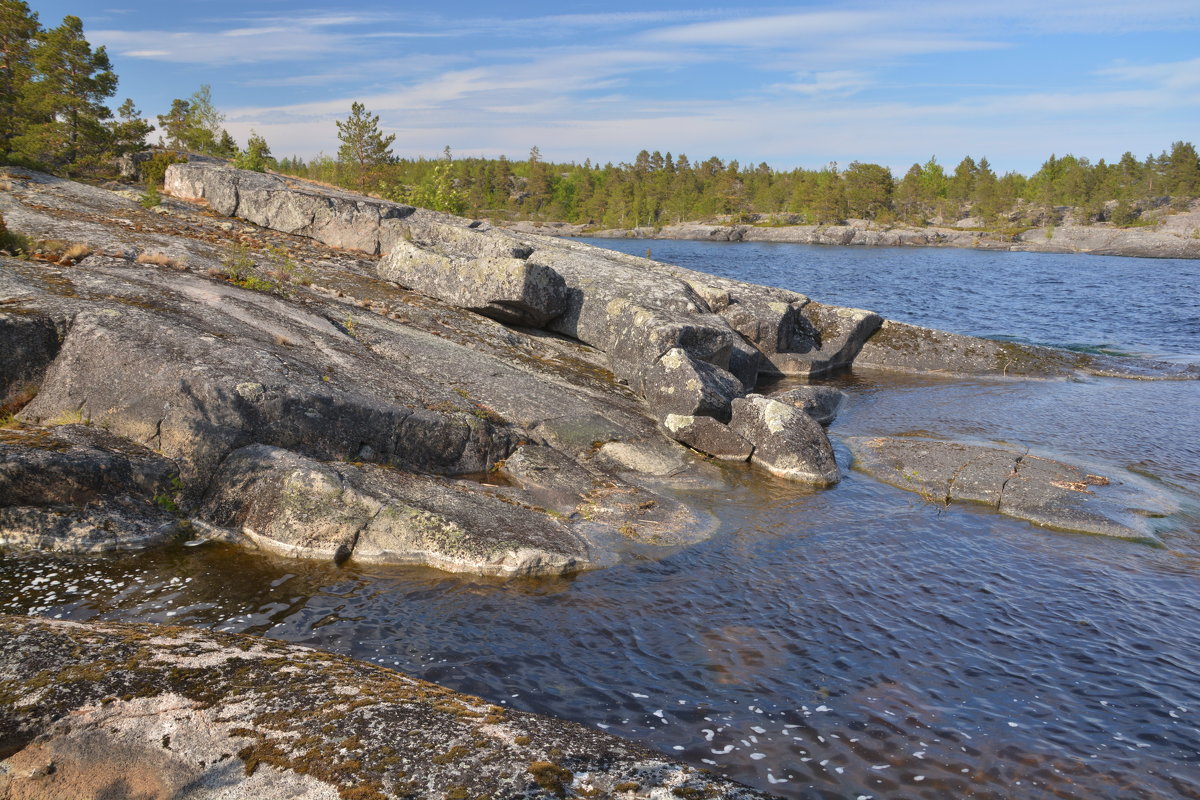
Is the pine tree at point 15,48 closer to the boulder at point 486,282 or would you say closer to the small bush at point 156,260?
the small bush at point 156,260

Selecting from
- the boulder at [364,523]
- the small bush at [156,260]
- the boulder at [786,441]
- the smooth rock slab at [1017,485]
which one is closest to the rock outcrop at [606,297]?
the boulder at [786,441]

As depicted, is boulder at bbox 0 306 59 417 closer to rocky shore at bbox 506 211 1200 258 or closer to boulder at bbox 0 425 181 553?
boulder at bbox 0 425 181 553

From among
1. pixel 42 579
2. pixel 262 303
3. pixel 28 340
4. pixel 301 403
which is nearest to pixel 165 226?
pixel 262 303

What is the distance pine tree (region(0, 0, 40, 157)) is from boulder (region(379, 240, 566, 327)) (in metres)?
20.5

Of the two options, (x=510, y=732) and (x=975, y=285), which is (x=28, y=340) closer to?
(x=510, y=732)

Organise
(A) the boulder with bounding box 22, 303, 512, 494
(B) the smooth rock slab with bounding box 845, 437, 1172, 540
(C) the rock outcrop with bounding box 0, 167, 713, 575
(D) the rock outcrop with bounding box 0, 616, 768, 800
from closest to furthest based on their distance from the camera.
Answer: (D) the rock outcrop with bounding box 0, 616, 768, 800 < (C) the rock outcrop with bounding box 0, 167, 713, 575 < (A) the boulder with bounding box 22, 303, 512, 494 < (B) the smooth rock slab with bounding box 845, 437, 1172, 540

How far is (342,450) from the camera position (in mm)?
14625

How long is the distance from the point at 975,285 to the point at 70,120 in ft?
244

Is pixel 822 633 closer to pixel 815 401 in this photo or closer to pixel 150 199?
pixel 815 401

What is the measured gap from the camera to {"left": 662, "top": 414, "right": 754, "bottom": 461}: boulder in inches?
757

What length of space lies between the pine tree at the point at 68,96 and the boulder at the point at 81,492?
82.6 ft

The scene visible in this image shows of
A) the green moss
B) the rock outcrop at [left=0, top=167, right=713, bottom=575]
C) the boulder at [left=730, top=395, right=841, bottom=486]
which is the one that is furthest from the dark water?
the green moss

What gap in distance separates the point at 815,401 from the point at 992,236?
173580 millimetres

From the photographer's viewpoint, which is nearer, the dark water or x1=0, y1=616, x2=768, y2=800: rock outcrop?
x1=0, y1=616, x2=768, y2=800: rock outcrop
